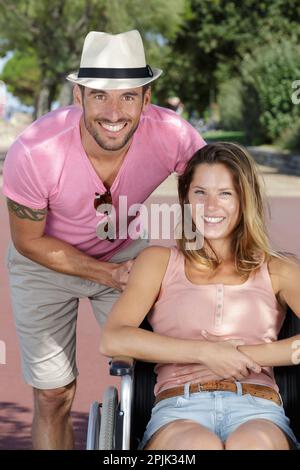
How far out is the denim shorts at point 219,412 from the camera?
2.94 meters

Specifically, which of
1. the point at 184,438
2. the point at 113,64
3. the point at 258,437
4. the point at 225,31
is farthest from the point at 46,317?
the point at 225,31

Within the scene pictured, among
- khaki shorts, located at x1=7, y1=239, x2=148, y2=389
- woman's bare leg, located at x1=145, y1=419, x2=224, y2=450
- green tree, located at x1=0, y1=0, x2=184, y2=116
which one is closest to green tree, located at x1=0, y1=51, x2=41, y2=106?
green tree, located at x1=0, y1=0, x2=184, y2=116

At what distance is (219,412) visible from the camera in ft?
9.73

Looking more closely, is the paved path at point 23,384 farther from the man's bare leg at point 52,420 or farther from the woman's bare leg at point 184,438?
the woman's bare leg at point 184,438

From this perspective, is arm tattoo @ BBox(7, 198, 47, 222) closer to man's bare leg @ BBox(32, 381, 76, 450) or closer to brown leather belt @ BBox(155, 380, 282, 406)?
man's bare leg @ BBox(32, 381, 76, 450)

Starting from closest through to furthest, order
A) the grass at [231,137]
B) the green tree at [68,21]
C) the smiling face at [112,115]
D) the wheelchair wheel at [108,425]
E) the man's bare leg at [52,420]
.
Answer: the wheelchair wheel at [108,425], the smiling face at [112,115], the man's bare leg at [52,420], the grass at [231,137], the green tree at [68,21]


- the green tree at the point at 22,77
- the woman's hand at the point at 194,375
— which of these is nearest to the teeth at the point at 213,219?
the woman's hand at the point at 194,375

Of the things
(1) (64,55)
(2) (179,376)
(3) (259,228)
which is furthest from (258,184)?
(1) (64,55)

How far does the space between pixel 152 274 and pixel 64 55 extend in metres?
35.5

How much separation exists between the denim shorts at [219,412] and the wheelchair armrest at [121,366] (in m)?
0.15

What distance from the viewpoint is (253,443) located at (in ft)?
9.14

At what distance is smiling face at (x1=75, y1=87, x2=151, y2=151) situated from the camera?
3.53 m

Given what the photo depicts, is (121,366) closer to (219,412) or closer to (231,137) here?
(219,412)
